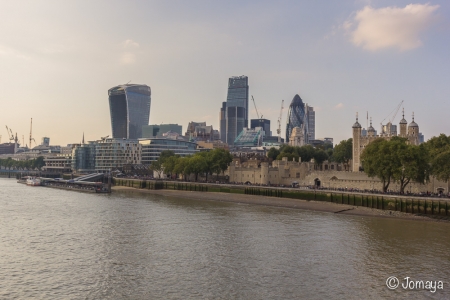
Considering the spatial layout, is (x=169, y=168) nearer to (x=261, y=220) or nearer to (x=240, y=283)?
(x=261, y=220)

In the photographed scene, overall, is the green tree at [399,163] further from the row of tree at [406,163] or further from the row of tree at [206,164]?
the row of tree at [206,164]

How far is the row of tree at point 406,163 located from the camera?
61.2 metres

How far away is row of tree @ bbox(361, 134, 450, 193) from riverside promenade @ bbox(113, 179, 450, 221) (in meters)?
4.71

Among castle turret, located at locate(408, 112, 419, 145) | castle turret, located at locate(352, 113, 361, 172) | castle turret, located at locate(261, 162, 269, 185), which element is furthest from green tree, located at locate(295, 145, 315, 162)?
castle turret, located at locate(408, 112, 419, 145)

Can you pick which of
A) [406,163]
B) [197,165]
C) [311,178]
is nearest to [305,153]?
[197,165]

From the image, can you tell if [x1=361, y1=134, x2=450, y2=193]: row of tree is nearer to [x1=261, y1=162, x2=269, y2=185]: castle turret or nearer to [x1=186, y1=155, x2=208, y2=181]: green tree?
[x1=261, y1=162, x2=269, y2=185]: castle turret

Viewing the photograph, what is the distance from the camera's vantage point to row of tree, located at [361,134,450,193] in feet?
201

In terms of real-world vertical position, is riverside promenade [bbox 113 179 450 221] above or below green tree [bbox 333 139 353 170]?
below

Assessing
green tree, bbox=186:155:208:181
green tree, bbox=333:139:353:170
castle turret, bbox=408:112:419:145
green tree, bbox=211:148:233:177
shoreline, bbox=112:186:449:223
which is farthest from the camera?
green tree, bbox=333:139:353:170

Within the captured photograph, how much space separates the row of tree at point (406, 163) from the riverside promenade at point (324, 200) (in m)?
4.71

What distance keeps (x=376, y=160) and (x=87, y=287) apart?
52.3m

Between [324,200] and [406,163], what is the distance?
14.2 meters

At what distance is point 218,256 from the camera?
34219 millimetres

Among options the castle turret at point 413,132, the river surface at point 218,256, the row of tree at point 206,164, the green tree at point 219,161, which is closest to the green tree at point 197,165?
the row of tree at point 206,164
